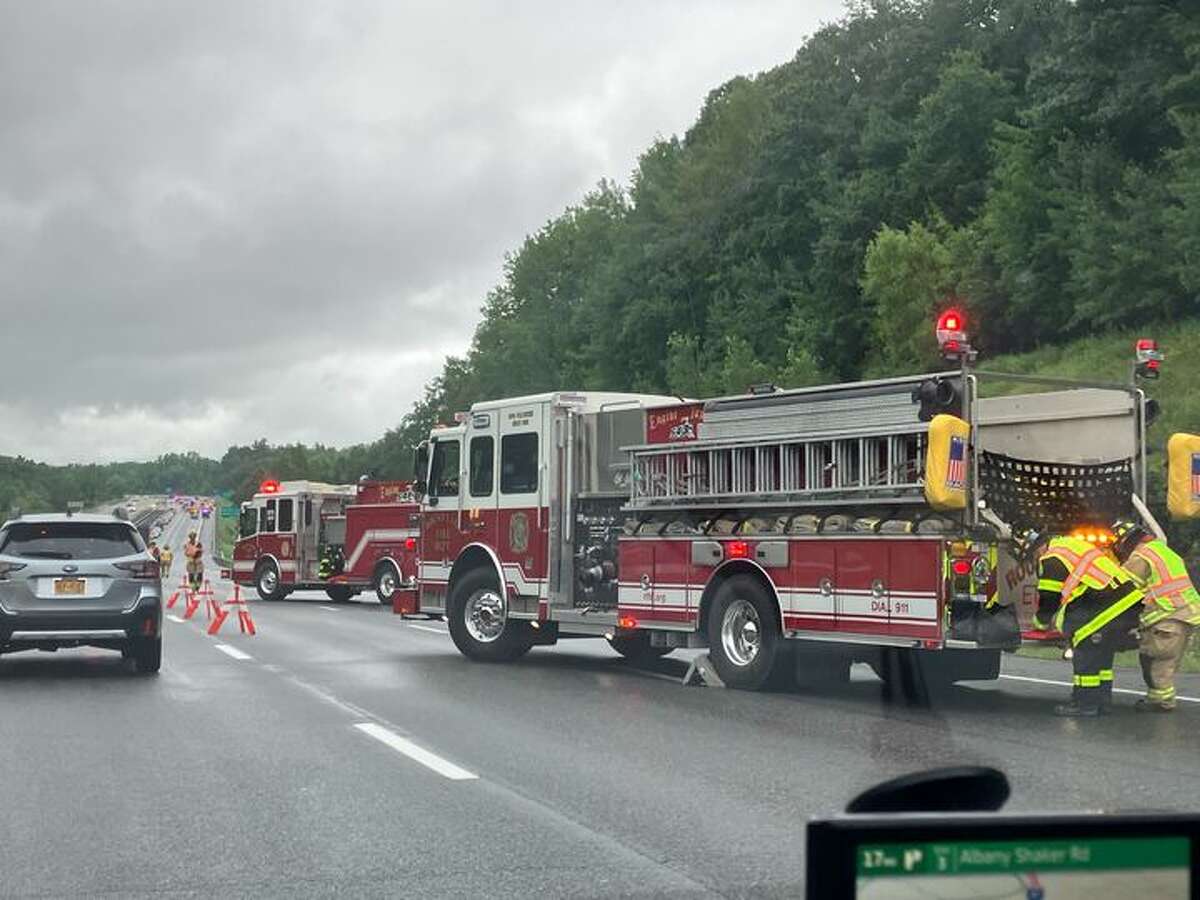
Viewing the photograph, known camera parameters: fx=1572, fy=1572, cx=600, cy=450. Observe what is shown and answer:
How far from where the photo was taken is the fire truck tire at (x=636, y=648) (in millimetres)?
17078

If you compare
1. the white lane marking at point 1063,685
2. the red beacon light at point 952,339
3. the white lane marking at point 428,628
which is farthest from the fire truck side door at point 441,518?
the red beacon light at point 952,339

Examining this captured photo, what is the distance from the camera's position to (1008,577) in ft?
40.7

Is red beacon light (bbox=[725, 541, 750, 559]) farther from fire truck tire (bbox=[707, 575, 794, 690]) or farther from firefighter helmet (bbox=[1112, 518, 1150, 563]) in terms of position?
firefighter helmet (bbox=[1112, 518, 1150, 563])

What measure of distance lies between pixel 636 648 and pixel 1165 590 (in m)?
6.87

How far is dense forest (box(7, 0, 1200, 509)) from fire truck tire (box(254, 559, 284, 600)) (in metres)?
26.2

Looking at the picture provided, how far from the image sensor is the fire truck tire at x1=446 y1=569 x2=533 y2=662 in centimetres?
1689

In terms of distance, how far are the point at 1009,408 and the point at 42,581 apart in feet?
29.3

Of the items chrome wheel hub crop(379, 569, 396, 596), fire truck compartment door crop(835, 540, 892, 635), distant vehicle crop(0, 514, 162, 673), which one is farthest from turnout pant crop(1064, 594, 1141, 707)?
chrome wheel hub crop(379, 569, 396, 596)

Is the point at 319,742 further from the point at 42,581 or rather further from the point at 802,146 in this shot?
the point at 802,146

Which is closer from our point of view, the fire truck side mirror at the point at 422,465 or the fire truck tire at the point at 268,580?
the fire truck side mirror at the point at 422,465

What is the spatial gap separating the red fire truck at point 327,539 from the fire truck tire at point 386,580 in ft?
0.07

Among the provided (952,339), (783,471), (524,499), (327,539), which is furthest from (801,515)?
(327,539)

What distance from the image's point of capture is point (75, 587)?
14719mm

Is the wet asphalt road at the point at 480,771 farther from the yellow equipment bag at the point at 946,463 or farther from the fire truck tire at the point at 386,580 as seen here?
the fire truck tire at the point at 386,580
